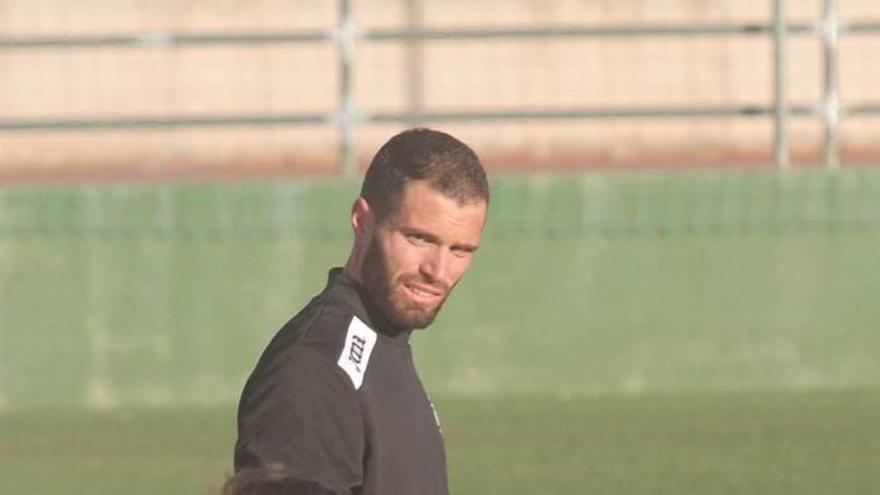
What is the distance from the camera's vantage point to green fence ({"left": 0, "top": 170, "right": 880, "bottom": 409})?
13.2 metres

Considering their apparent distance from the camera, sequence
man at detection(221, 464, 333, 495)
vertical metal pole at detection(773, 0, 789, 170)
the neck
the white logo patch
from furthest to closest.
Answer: vertical metal pole at detection(773, 0, 789, 170), the neck, the white logo patch, man at detection(221, 464, 333, 495)

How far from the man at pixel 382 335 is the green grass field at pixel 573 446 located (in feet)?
18.5

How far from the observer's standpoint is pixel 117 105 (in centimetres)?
2583

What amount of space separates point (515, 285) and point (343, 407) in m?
8.73

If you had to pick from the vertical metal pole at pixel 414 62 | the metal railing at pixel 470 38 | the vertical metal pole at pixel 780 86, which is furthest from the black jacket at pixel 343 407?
the vertical metal pole at pixel 414 62

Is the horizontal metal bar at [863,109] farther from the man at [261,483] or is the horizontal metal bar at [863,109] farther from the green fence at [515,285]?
the man at [261,483]

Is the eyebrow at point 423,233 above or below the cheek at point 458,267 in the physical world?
above

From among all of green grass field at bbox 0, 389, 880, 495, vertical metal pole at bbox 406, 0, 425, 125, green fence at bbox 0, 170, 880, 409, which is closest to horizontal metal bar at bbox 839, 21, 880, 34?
green fence at bbox 0, 170, 880, 409

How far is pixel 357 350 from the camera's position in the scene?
470 cm

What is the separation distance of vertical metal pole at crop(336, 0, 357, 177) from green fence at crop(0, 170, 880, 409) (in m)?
0.21

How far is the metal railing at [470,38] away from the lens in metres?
12.9

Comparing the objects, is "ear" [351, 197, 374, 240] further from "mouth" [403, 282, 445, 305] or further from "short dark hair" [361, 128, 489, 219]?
"mouth" [403, 282, 445, 305]

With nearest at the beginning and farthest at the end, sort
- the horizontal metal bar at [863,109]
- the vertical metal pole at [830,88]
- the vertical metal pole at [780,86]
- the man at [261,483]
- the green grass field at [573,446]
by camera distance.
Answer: the man at [261,483]
the green grass field at [573,446]
the horizontal metal bar at [863,109]
the vertical metal pole at [830,88]
the vertical metal pole at [780,86]

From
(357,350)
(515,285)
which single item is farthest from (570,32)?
(357,350)
